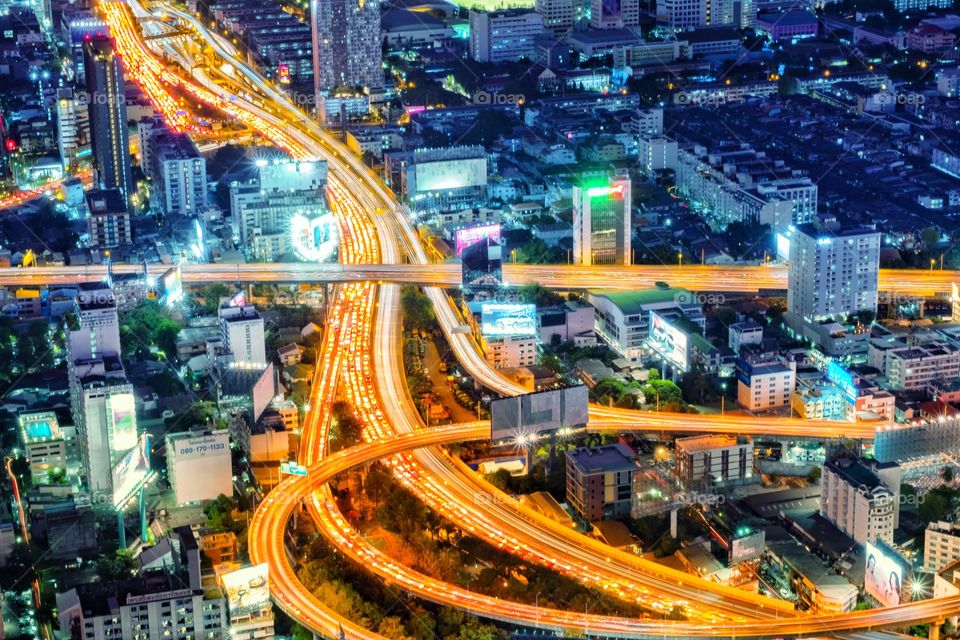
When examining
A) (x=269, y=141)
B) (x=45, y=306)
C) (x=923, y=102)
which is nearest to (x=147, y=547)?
(x=45, y=306)

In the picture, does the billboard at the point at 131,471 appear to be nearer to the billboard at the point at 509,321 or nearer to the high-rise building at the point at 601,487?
the high-rise building at the point at 601,487

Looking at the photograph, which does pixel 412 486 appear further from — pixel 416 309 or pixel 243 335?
pixel 416 309

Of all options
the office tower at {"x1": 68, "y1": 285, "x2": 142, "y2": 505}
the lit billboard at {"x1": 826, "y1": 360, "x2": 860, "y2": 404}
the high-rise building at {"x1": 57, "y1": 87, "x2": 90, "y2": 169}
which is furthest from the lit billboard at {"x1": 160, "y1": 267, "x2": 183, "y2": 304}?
the lit billboard at {"x1": 826, "y1": 360, "x2": 860, "y2": 404}

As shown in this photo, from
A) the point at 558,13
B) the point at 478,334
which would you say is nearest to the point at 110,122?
the point at 478,334

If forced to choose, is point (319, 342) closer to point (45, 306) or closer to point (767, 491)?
point (45, 306)

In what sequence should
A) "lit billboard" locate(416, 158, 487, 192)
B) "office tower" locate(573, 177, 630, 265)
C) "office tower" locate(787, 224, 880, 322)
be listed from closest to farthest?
1. "office tower" locate(787, 224, 880, 322)
2. "office tower" locate(573, 177, 630, 265)
3. "lit billboard" locate(416, 158, 487, 192)

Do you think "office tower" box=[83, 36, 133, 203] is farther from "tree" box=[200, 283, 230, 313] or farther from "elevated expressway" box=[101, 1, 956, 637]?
"tree" box=[200, 283, 230, 313]
